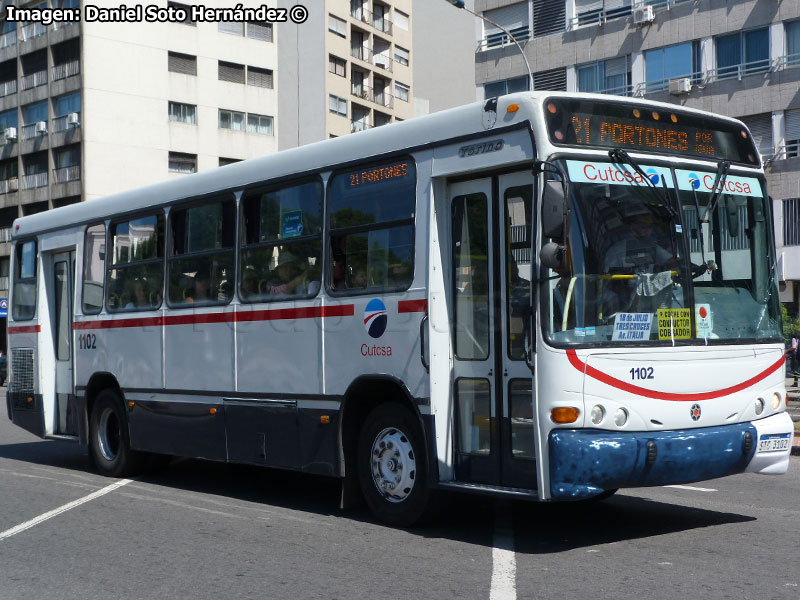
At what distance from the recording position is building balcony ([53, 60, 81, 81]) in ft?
182

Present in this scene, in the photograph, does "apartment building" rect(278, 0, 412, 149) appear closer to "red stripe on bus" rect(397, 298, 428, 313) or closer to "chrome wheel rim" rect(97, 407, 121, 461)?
"chrome wheel rim" rect(97, 407, 121, 461)

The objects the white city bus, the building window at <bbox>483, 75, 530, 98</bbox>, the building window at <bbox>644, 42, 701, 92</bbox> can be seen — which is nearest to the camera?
the white city bus

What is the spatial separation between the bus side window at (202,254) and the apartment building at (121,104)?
4433 cm

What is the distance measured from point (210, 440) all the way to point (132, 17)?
49.2 meters

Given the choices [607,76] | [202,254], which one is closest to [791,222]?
[607,76]

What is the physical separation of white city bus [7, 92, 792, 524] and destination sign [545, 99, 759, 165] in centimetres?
2

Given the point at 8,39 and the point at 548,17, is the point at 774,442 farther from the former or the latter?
the point at 8,39

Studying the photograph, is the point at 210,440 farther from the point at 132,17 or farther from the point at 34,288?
the point at 132,17

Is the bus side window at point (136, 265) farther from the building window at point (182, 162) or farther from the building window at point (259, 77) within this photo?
the building window at point (259, 77)

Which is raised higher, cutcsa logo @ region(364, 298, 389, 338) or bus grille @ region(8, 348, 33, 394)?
cutcsa logo @ region(364, 298, 389, 338)

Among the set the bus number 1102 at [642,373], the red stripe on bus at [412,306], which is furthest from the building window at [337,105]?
the bus number 1102 at [642,373]

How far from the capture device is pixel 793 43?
3628 centimetres

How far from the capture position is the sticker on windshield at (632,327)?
7.68 meters

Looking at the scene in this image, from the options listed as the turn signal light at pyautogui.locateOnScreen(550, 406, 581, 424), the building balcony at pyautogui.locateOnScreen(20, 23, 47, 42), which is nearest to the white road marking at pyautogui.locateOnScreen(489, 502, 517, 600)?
the turn signal light at pyautogui.locateOnScreen(550, 406, 581, 424)
